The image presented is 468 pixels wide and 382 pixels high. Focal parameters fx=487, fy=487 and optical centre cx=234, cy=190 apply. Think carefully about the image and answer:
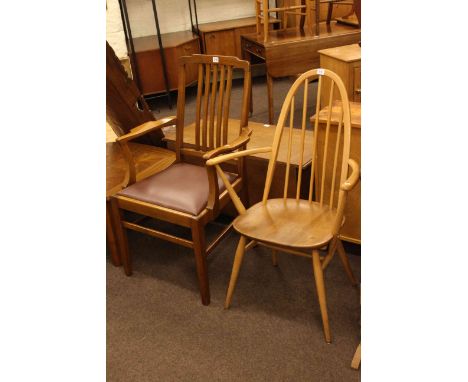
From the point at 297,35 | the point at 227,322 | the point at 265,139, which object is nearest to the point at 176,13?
the point at 297,35

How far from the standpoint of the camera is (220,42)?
473cm

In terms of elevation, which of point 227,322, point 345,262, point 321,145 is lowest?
point 227,322

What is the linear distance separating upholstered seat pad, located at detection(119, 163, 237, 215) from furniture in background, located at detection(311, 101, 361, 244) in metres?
0.47

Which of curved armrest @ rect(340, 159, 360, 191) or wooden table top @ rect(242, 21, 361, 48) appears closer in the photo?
curved armrest @ rect(340, 159, 360, 191)

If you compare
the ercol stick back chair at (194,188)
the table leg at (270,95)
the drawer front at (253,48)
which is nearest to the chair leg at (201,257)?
the ercol stick back chair at (194,188)

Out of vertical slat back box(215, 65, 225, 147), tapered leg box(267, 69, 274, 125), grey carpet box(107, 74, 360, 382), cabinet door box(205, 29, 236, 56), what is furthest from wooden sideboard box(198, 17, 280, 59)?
grey carpet box(107, 74, 360, 382)

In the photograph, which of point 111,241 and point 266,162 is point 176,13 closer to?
point 266,162

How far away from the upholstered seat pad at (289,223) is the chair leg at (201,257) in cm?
17

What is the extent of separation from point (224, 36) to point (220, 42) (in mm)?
69

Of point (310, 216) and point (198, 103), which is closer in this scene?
point (310, 216)

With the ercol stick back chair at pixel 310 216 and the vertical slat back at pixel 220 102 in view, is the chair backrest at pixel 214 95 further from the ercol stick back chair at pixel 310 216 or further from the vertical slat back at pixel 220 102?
the ercol stick back chair at pixel 310 216

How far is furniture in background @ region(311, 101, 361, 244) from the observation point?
1979 millimetres

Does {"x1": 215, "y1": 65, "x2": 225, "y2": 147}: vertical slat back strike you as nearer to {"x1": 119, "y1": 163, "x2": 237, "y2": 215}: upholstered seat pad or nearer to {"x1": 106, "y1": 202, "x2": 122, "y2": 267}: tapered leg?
{"x1": 119, "y1": 163, "x2": 237, "y2": 215}: upholstered seat pad
